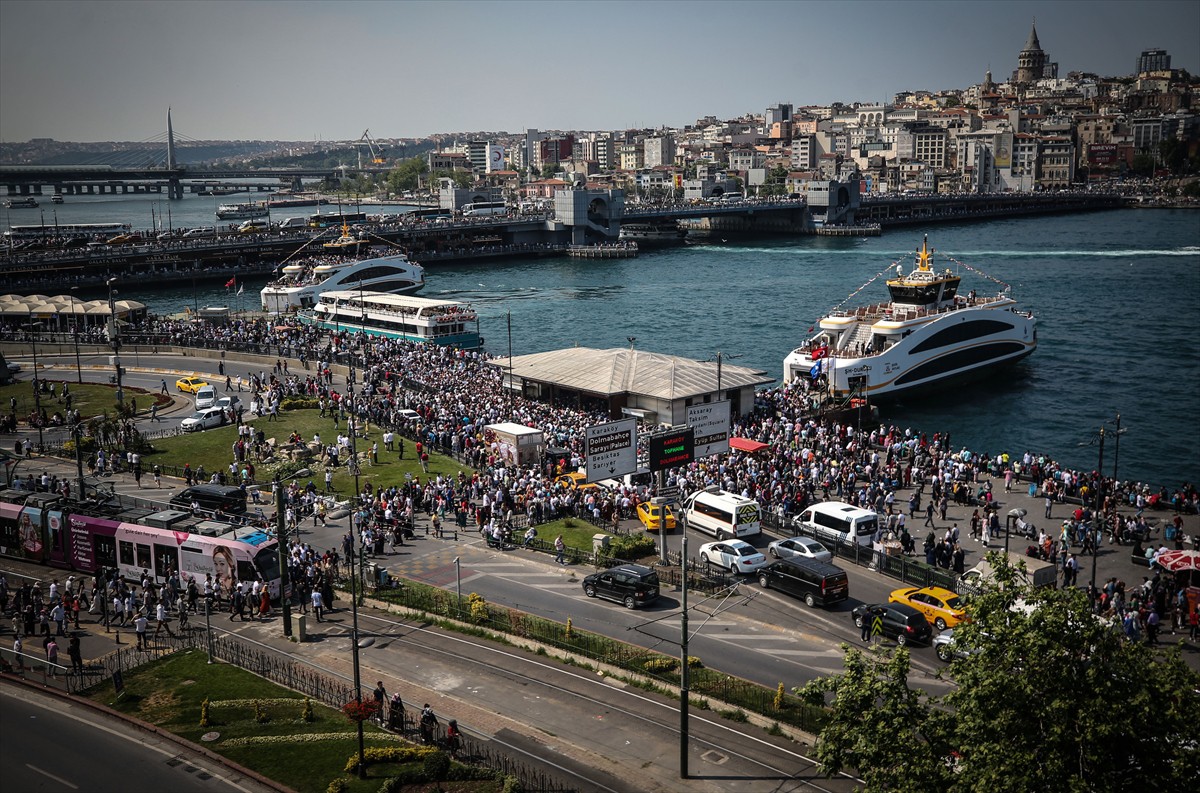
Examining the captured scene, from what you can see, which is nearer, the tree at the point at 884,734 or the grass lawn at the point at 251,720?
the tree at the point at 884,734

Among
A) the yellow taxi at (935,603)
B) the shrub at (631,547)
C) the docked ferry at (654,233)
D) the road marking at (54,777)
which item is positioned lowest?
the road marking at (54,777)

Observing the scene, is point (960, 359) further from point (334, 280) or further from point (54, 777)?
point (334, 280)

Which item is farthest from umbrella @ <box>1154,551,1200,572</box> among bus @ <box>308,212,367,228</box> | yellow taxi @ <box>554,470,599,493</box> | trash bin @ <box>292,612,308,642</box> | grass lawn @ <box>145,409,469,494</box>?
bus @ <box>308,212,367,228</box>

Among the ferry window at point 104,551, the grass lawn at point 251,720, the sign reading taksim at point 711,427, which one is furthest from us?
the sign reading taksim at point 711,427

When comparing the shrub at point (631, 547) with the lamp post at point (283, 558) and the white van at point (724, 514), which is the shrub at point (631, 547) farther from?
the lamp post at point (283, 558)

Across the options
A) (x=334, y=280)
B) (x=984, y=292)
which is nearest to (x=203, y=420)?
(x=334, y=280)

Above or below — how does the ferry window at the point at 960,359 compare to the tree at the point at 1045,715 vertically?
below

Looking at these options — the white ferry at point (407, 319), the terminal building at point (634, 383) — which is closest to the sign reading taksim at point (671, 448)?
the terminal building at point (634, 383)
